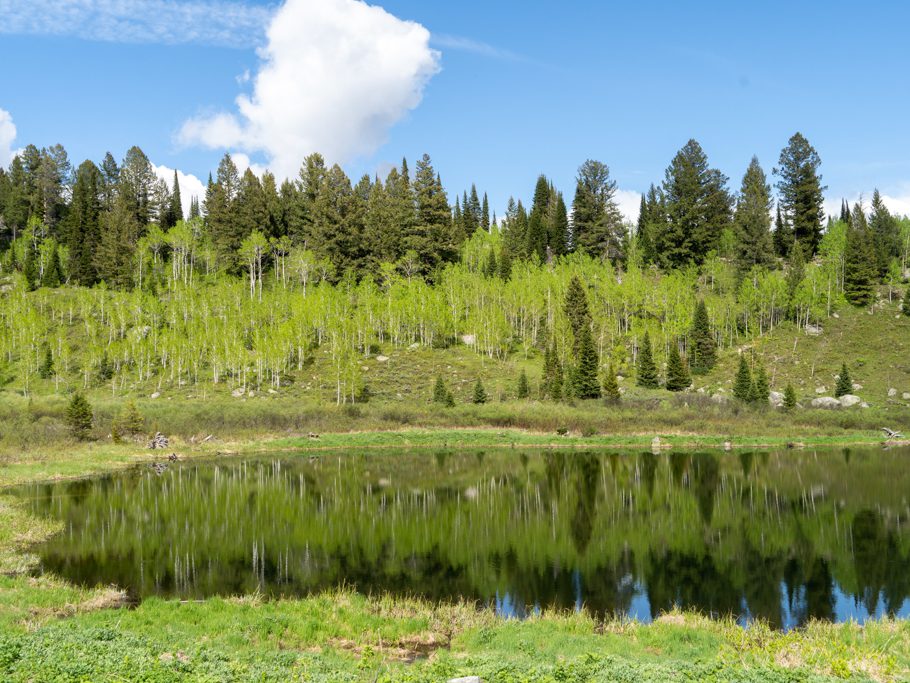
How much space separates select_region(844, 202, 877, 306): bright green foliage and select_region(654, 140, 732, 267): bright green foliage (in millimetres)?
23462

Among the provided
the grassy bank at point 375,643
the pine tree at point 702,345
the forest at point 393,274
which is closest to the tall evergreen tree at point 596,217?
the forest at point 393,274

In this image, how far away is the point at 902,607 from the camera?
61.8ft

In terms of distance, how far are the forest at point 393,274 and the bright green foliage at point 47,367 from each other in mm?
331

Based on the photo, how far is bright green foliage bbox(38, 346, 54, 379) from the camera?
3615 inches

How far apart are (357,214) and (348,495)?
96.8 meters

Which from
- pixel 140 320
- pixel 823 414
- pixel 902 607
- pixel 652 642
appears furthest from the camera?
pixel 140 320

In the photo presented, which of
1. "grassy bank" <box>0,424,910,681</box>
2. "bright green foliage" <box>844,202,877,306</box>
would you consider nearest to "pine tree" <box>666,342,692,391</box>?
"bright green foliage" <box>844,202,877,306</box>

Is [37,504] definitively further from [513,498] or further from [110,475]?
[513,498]

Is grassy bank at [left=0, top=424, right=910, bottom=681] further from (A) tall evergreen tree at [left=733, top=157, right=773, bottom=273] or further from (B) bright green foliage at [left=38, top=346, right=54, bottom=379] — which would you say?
(A) tall evergreen tree at [left=733, top=157, right=773, bottom=273]

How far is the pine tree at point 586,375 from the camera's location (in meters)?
80.4

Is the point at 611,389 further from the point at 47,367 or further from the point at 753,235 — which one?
the point at 47,367

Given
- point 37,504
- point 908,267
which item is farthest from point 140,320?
point 908,267

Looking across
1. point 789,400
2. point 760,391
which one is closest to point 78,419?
point 760,391

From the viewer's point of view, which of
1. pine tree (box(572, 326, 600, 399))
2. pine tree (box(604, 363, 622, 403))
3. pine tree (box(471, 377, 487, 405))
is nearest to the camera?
pine tree (box(604, 363, 622, 403))
